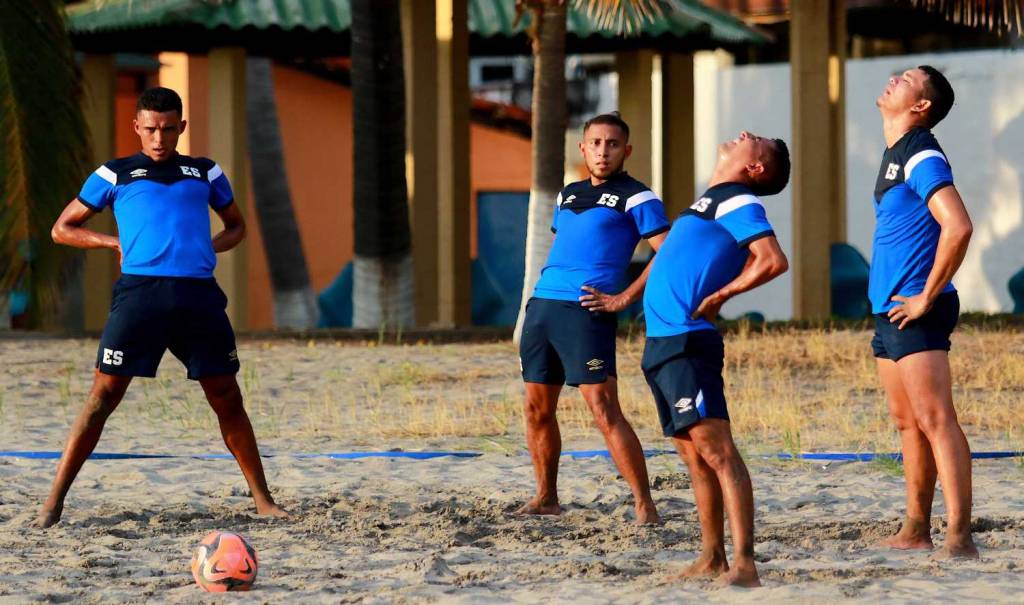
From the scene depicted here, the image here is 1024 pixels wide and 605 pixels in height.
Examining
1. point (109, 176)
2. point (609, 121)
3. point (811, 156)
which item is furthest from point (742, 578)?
point (811, 156)

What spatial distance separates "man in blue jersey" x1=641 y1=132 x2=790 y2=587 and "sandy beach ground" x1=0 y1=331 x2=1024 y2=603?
0.27 m

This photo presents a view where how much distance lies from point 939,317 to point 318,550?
2462mm

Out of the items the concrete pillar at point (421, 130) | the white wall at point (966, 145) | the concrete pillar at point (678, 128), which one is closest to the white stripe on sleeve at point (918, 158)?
the concrete pillar at point (421, 130)

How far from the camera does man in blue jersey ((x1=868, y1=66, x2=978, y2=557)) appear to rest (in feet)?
19.8

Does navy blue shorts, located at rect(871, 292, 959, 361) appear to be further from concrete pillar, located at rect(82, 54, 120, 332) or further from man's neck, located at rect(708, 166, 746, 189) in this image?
concrete pillar, located at rect(82, 54, 120, 332)

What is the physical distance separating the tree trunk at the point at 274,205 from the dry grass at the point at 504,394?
526cm

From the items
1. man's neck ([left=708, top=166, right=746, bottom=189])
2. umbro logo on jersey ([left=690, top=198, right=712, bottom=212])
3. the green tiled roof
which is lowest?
umbro logo on jersey ([left=690, top=198, right=712, bottom=212])

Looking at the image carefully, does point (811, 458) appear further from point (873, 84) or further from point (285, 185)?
point (873, 84)

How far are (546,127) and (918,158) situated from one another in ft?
28.3

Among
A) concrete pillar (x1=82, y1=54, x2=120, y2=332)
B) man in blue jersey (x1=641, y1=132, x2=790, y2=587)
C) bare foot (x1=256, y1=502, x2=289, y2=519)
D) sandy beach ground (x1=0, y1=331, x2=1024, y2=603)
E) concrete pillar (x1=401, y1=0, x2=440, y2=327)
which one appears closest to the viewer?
man in blue jersey (x1=641, y1=132, x2=790, y2=587)

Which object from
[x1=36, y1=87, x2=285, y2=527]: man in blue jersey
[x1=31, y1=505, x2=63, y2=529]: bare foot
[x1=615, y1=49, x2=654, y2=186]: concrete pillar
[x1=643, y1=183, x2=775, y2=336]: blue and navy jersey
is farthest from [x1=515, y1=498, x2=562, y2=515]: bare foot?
[x1=615, y1=49, x2=654, y2=186]: concrete pillar

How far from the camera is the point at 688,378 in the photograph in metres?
5.64

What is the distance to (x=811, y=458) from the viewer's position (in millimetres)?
8734

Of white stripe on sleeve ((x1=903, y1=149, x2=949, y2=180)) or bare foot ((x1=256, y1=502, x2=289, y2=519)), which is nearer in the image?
white stripe on sleeve ((x1=903, y1=149, x2=949, y2=180))
